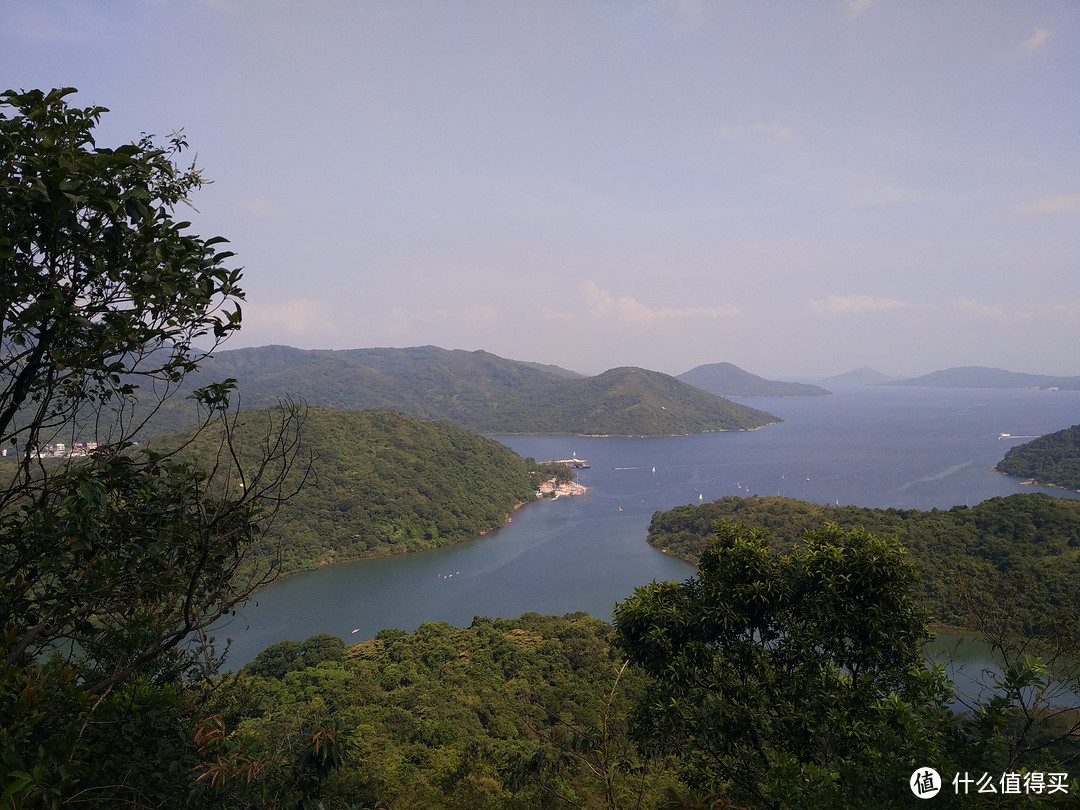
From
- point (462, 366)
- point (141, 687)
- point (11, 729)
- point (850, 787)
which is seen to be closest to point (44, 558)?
point (11, 729)

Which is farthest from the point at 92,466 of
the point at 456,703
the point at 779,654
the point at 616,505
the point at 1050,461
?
the point at 1050,461

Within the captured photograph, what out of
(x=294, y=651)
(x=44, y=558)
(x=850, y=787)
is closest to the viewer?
(x=44, y=558)

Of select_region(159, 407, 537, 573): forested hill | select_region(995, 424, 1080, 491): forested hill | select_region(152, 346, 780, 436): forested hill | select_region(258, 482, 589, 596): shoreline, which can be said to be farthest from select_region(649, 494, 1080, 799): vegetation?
select_region(152, 346, 780, 436): forested hill

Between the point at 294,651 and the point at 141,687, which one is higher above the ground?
the point at 141,687

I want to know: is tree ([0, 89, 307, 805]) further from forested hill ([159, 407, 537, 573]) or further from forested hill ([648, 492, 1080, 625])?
forested hill ([159, 407, 537, 573])

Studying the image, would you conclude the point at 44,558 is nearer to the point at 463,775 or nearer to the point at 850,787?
the point at 850,787

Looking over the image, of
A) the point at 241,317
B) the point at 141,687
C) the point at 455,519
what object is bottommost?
the point at 455,519

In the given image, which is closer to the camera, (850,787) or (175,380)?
(175,380)

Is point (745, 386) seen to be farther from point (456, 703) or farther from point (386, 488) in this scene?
point (456, 703)
